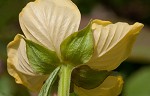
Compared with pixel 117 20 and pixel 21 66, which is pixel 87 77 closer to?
pixel 21 66

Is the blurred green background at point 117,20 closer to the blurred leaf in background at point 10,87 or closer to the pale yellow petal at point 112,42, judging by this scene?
the blurred leaf in background at point 10,87

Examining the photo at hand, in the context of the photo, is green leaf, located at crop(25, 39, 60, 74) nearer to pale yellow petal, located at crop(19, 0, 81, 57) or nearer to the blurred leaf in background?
pale yellow petal, located at crop(19, 0, 81, 57)

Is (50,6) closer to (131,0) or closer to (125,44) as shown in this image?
(125,44)

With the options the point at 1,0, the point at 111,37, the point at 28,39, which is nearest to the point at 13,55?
the point at 28,39

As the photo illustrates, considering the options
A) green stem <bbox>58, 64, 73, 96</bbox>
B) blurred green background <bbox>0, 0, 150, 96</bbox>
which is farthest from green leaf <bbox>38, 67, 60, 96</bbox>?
blurred green background <bbox>0, 0, 150, 96</bbox>

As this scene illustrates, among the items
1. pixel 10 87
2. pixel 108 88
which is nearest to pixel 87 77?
pixel 108 88
